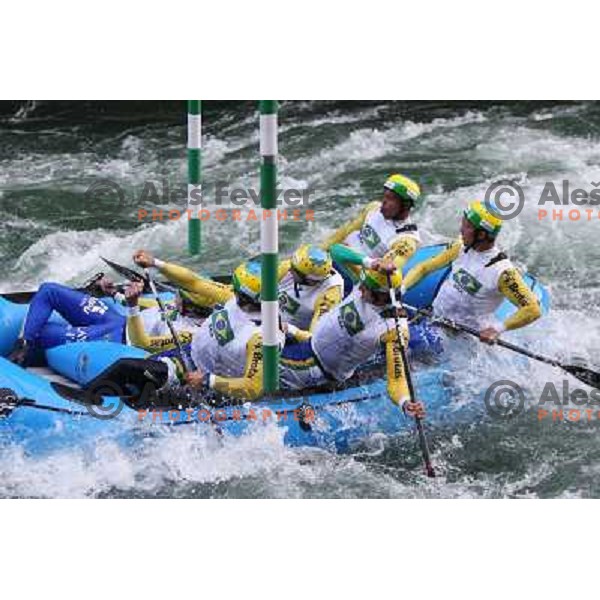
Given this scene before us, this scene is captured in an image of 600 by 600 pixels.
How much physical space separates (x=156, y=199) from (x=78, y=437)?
3379 mm

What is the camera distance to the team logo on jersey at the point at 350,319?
23.5 ft

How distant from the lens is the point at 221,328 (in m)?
7.10

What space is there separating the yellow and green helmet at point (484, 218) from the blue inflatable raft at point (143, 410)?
0.66 metres

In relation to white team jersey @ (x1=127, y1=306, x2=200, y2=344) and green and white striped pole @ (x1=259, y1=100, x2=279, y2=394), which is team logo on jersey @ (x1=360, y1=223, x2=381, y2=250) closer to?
white team jersey @ (x1=127, y1=306, x2=200, y2=344)

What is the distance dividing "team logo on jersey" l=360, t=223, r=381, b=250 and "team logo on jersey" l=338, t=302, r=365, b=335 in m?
0.83

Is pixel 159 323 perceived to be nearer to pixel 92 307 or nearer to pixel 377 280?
pixel 92 307

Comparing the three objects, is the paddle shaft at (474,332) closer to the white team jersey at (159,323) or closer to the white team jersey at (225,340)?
the white team jersey at (225,340)

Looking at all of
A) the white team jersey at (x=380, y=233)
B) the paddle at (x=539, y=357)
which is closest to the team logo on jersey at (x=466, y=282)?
the paddle at (x=539, y=357)

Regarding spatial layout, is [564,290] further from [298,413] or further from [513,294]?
[298,413]

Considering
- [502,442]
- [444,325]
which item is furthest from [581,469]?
[444,325]

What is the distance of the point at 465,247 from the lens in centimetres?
766

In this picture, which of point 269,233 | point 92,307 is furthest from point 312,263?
point 92,307

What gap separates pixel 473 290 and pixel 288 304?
832mm

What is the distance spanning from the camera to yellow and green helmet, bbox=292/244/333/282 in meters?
7.32
